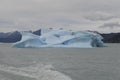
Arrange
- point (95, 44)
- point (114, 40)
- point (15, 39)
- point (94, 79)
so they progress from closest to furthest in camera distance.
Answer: point (94, 79)
point (95, 44)
point (15, 39)
point (114, 40)

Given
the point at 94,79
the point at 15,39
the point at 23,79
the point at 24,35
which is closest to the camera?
the point at 23,79

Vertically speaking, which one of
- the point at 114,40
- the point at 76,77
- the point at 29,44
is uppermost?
the point at 76,77

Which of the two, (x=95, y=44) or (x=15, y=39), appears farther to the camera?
(x=15, y=39)

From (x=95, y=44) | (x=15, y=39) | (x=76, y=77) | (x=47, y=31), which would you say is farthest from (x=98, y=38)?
(x=15, y=39)

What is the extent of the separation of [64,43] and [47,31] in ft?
10.2

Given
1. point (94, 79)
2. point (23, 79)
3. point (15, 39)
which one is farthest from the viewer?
point (15, 39)

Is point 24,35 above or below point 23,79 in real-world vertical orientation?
below

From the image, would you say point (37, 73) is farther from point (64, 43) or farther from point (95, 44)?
Result: point (95, 44)

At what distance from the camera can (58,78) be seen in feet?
41.5

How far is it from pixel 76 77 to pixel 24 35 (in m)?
28.8

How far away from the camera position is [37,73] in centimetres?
1367

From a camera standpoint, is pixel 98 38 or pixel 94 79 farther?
pixel 98 38

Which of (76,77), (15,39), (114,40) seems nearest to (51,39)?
(76,77)

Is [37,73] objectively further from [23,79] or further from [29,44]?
[29,44]
